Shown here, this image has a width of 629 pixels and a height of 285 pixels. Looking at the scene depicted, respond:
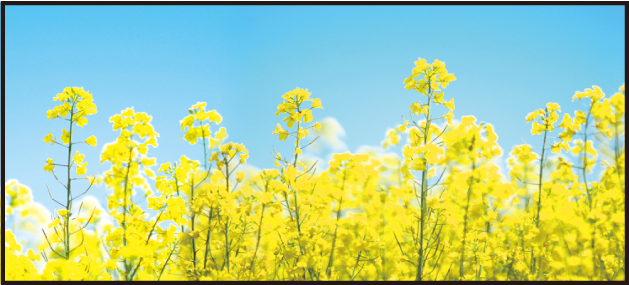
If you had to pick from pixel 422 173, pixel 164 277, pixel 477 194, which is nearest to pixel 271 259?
pixel 164 277

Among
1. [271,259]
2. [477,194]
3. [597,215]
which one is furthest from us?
[271,259]

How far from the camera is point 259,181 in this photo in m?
2.44

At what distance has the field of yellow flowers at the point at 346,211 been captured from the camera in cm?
217

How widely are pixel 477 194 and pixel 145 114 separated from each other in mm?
1956


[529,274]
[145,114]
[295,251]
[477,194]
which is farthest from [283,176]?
[529,274]

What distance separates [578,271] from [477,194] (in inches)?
35.1

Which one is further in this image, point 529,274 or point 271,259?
point 271,259

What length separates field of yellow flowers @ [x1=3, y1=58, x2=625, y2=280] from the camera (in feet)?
7.11

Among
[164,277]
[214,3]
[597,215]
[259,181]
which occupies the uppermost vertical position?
[214,3]

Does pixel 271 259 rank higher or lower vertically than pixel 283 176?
lower

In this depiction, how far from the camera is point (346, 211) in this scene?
2.28m

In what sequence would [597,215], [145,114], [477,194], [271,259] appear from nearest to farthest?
[477,194] → [597,215] → [145,114] → [271,259]

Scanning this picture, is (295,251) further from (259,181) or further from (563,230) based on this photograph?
(563,230)

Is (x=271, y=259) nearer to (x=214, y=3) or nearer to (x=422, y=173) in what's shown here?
(x=422, y=173)
